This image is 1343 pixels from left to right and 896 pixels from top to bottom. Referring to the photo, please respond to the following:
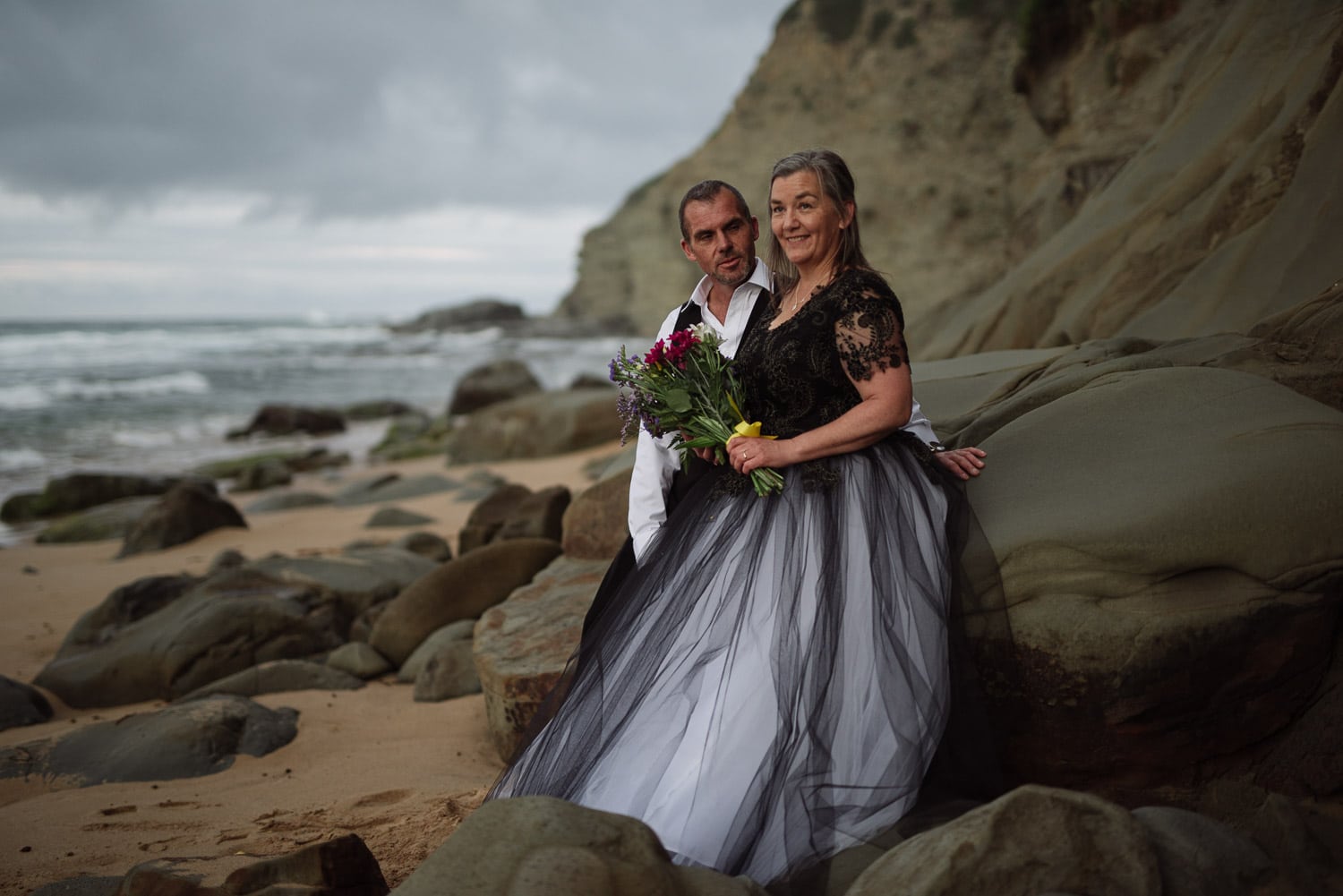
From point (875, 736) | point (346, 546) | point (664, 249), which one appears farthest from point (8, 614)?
point (664, 249)

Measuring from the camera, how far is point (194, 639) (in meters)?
5.93

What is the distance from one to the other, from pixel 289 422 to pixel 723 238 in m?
17.7

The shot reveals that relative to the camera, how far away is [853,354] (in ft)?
10.6

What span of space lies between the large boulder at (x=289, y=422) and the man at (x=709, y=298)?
17.2 m

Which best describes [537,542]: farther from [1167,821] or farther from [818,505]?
[1167,821]

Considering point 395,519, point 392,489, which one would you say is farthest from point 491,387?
point 395,519

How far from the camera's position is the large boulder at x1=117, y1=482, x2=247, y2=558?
9.61m

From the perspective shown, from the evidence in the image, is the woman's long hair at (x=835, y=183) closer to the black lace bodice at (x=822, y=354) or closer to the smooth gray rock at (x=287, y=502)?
the black lace bodice at (x=822, y=354)

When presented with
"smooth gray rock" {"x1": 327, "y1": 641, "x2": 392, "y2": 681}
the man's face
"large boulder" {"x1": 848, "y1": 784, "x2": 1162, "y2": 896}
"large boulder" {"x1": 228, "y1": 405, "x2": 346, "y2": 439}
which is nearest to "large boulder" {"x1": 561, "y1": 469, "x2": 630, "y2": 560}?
"smooth gray rock" {"x1": 327, "y1": 641, "x2": 392, "y2": 681}

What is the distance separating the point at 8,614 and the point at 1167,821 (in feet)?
26.8

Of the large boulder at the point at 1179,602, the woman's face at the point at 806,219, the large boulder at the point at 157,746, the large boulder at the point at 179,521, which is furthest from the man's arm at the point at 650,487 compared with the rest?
the large boulder at the point at 179,521

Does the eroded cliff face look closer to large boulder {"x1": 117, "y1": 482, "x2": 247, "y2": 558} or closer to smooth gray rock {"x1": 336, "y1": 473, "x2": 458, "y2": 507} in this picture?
smooth gray rock {"x1": 336, "y1": 473, "x2": 458, "y2": 507}

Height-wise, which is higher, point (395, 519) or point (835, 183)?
point (835, 183)

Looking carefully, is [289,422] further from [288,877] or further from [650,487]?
[288,877]
